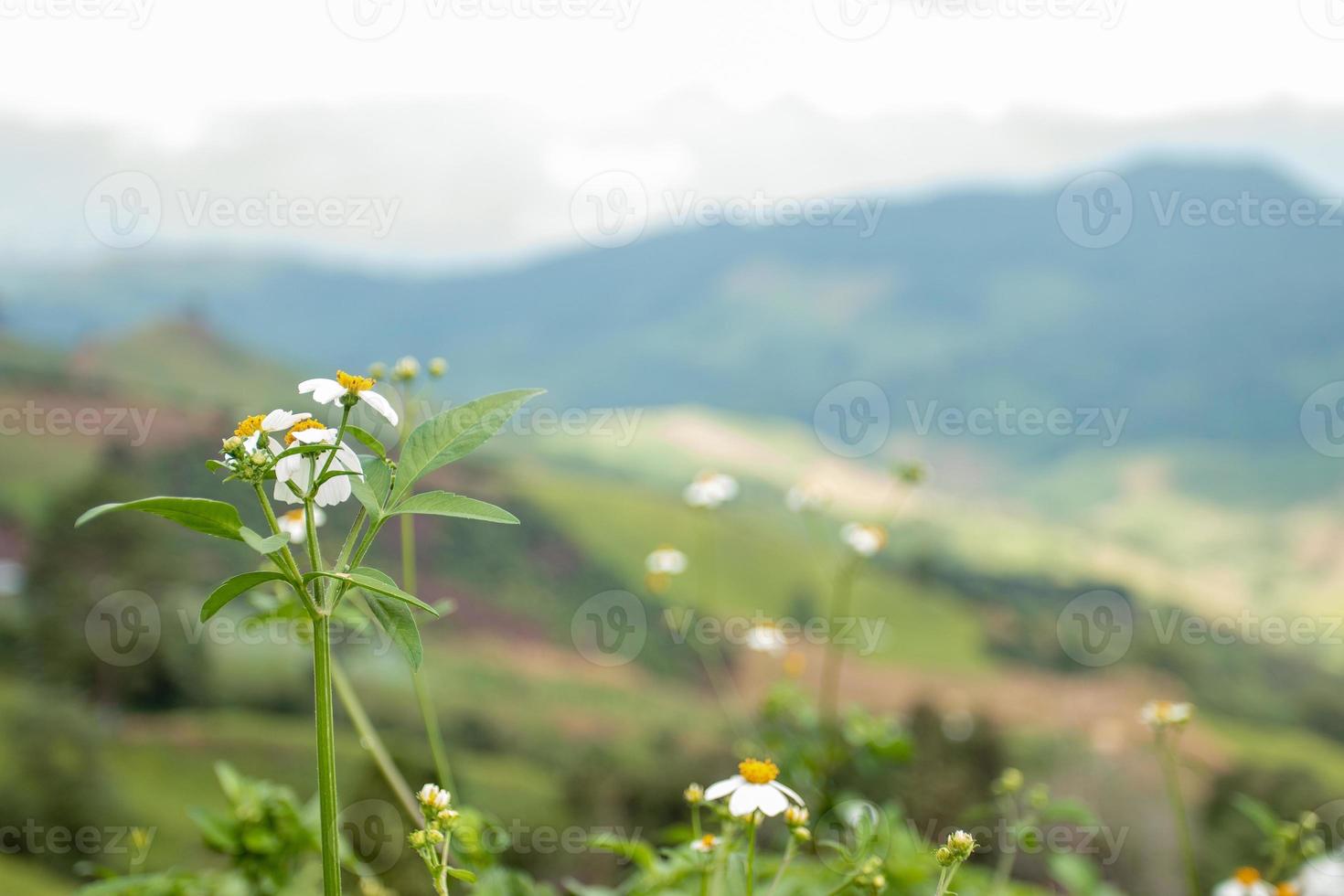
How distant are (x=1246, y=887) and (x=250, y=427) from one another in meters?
3.14

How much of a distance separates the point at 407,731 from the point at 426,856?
17.1 metres

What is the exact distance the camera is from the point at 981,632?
161ft

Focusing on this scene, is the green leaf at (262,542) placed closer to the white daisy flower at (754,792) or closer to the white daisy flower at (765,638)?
the white daisy flower at (754,792)

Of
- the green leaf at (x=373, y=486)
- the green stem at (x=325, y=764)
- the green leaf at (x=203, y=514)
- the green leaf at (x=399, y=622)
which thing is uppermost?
the green leaf at (x=373, y=486)

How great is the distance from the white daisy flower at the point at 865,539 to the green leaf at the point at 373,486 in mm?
2749

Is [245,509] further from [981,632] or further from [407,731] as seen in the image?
[981,632]

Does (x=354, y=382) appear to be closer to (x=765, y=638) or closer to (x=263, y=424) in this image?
(x=263, y=424)

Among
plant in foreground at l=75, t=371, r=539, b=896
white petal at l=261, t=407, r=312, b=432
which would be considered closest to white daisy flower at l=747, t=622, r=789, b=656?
plant in foreground at l=75, t=371, r=539, b=896

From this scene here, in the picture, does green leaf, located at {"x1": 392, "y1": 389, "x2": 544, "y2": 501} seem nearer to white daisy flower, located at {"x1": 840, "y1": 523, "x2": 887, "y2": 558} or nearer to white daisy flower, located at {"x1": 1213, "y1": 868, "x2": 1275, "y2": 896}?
white daisy flower, located at {"x1": 840, "y1": 523, "x2": 887, "y2": 558}

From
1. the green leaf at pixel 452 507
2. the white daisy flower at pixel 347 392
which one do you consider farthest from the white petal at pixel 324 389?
the green leaf at pixel 452 507

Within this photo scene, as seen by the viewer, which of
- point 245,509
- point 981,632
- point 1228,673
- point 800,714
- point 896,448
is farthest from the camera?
point 896,448

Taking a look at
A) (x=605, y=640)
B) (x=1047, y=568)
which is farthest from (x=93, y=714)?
(x=1047, y=568)

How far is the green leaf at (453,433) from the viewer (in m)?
1.33

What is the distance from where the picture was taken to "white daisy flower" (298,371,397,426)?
4.55 ft
